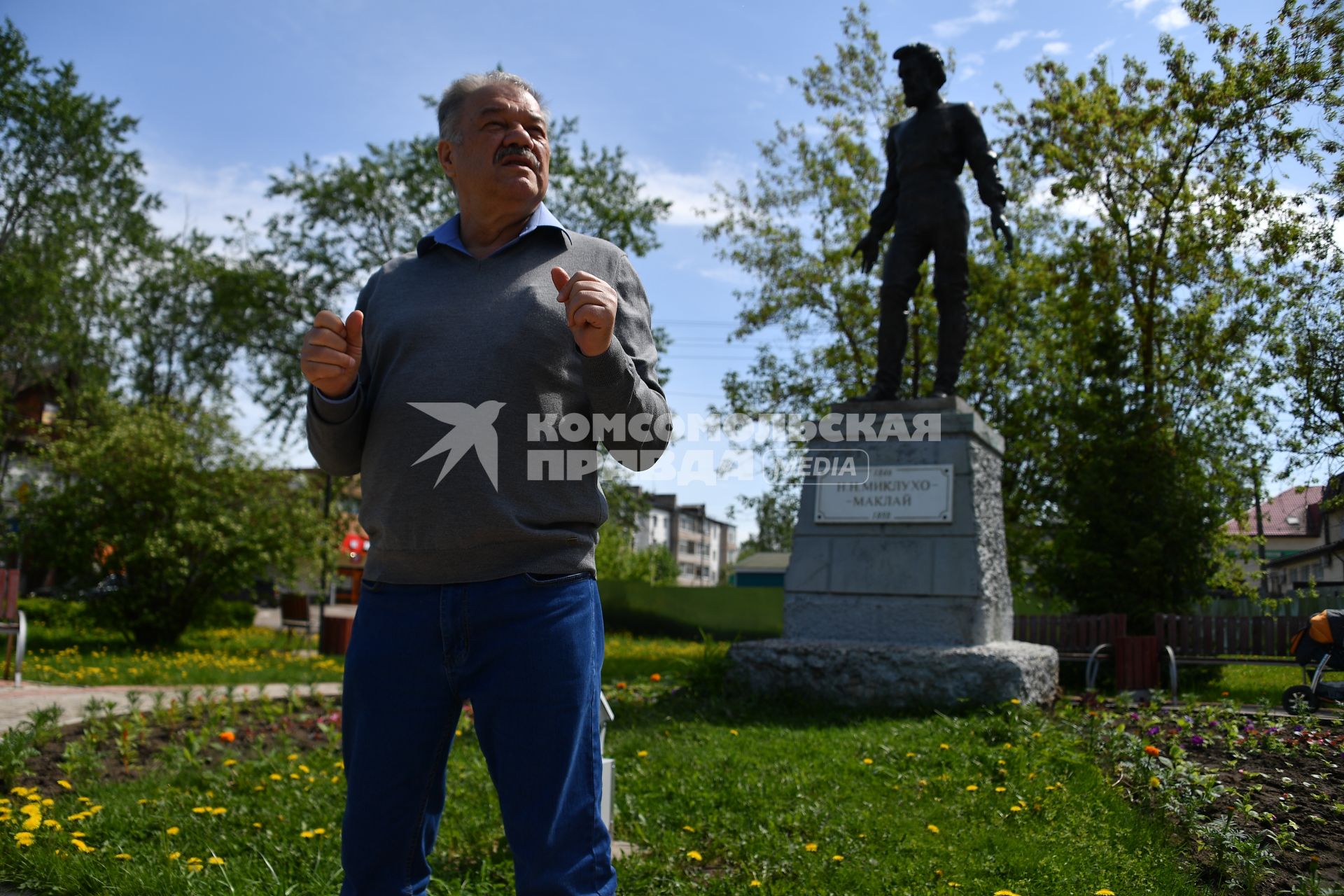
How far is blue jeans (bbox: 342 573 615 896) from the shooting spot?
1655mm

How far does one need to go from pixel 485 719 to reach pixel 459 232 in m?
1.01

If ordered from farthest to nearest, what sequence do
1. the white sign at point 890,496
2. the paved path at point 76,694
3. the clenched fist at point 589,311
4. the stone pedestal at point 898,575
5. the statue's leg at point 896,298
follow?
1. the statue's leg at point 896,298
2. the white sign at point 890,496
3. the paved path at point 76,694
4. the stone pedestal at point 898,575
5. the clenched fist at point 589,311

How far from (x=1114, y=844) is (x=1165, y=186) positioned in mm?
11624

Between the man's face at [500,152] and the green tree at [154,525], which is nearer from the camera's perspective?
the man's face at [500,152]

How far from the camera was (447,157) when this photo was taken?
2.05m

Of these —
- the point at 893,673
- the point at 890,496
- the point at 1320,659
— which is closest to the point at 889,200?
the point at 890,496

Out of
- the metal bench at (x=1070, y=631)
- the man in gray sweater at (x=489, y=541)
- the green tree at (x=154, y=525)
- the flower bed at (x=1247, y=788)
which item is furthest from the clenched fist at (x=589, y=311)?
the green tree at (x=154, y=525)

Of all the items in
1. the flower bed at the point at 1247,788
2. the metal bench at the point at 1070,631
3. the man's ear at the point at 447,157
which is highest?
the man's ear at the point at 447,157

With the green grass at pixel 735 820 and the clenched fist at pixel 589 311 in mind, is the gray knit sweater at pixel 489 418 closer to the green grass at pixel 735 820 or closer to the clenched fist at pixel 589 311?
the clenched fist at pixel 589 311

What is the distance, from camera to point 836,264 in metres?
17.7

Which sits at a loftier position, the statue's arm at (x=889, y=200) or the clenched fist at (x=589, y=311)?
the statue's arm at (x=889, y=200)

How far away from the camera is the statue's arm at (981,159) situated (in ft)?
21.8

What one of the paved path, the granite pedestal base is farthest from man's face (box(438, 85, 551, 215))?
the paved path

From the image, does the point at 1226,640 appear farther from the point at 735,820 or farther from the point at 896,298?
the point at 735,820
